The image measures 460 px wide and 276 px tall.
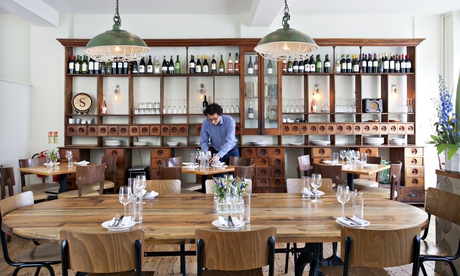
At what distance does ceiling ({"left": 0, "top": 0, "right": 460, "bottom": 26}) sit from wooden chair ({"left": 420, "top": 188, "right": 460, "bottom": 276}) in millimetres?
3803

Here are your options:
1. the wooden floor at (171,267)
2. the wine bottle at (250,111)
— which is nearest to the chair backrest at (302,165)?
the wine bottle at (250,111)

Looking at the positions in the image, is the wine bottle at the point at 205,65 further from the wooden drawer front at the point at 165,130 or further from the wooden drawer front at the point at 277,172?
the wooden drawer front at the point at 277,172

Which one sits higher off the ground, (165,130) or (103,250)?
→ (165,130)

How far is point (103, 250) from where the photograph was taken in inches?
65.8

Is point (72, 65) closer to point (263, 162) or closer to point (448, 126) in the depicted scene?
point (263, 162)

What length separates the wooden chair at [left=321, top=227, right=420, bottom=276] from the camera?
5.67 ft

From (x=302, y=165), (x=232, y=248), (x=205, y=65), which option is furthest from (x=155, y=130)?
(x=232, y=248)

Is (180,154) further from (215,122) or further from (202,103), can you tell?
(215,122)

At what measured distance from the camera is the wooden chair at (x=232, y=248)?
5.55 ft

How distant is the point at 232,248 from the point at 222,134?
357cm

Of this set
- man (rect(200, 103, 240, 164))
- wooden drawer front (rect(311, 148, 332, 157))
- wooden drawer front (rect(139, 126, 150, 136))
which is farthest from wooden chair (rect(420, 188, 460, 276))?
wooden drawer front (rect(139, 126, 150, 136))

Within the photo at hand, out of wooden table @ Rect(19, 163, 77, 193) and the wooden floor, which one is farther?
wooden table @ Rect(19, 163, 77, 193)

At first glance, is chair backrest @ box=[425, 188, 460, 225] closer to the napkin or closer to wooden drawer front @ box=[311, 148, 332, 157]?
the napkin

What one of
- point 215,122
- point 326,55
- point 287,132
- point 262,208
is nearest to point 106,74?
point 215,122
